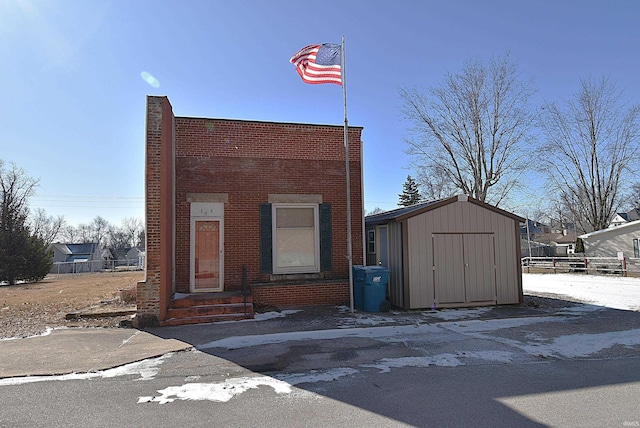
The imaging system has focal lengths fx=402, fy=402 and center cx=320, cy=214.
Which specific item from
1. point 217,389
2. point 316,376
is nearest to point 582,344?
point 316,376

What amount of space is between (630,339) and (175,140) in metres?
11.2

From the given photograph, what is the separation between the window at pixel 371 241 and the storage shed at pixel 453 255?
82 cm

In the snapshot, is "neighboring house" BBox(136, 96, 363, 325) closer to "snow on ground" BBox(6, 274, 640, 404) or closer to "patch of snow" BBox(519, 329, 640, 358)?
"snow on ground" BBox(6, 274, 640, 404)

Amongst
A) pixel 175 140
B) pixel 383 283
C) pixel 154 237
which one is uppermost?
pixel 175 140

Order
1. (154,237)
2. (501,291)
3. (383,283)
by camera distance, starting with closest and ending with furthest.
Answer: (154,237) → (383,283) → (501,291)

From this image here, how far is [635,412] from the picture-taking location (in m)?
4.07

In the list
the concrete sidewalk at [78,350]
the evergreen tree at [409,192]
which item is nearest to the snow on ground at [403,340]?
the concrete sidewalk at [78,350]

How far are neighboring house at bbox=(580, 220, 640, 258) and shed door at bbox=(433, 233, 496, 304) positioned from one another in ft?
63.8

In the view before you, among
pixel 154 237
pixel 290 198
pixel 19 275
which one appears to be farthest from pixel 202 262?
pixel 19 275

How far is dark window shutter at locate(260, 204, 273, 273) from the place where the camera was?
1123 centimetres

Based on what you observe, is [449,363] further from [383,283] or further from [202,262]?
[202,262]

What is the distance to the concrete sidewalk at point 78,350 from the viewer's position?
591cm

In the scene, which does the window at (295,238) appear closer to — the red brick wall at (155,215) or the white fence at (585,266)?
the red brick wall at (155,215)

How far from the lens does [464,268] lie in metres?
11.0
